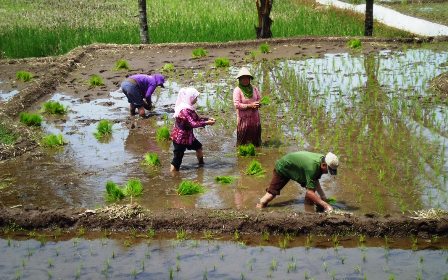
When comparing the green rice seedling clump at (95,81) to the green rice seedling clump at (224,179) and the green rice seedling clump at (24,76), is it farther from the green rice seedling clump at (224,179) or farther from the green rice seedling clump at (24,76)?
the green rice seedling clump at (224,179)

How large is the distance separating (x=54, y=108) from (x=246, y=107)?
3.71 m

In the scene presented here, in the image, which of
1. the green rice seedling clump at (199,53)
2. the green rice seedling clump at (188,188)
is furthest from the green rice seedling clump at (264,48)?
the green rice seedling clump at (188,188)

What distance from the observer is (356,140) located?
31.7 feet

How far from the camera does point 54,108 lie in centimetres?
1148

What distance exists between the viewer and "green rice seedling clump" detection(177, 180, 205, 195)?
25.8 ft

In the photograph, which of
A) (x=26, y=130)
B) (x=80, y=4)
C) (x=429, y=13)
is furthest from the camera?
(x=80, y=4)

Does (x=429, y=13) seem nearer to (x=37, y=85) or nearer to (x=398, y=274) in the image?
(x=37, y=85)

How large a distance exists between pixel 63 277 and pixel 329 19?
584 inches

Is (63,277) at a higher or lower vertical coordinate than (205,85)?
lower

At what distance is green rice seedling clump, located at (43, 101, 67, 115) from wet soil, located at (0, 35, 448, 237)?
51 centimetres

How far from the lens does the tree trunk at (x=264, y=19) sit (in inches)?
655

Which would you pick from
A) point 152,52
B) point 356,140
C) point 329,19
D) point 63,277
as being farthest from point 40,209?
point 329,19

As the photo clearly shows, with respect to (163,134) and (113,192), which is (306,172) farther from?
(163,134)

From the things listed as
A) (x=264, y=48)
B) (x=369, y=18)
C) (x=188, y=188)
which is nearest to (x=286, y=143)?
(x=188, y=188)
